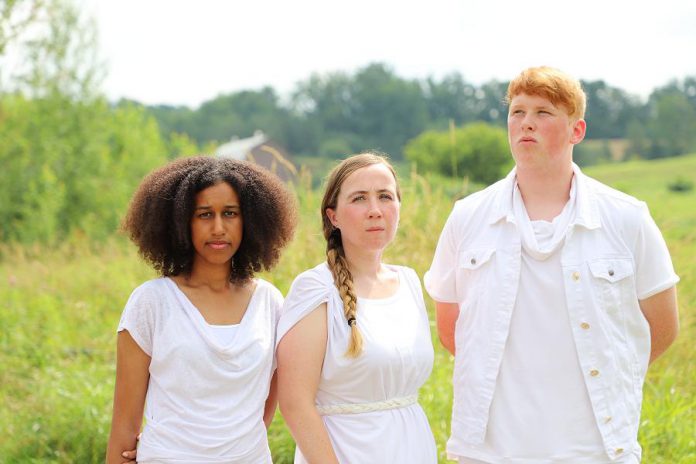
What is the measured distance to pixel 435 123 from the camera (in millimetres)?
53688

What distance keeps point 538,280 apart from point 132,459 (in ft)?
4.88

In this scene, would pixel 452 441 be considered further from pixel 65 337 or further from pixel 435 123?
pixel 435 123

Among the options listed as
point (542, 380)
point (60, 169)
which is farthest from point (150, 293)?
point (60, 169)

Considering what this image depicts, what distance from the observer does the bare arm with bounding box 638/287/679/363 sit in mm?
3014

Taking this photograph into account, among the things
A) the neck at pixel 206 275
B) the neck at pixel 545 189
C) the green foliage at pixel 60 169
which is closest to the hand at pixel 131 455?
the neck at pixel 206 275

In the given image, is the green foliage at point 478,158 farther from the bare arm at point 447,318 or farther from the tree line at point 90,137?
the bare arm at point 447,318

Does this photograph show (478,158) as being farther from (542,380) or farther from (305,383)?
(305,383)

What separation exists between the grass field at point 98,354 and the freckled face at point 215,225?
6.96 ft

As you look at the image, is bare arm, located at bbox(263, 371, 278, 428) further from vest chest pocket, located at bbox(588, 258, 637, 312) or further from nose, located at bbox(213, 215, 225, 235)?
vest chest pocket, located at bbox(588, 258, 637, 312)

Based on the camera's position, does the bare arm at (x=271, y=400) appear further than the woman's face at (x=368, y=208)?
Yes

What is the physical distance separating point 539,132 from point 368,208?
0.62 meters

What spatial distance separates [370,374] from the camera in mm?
2916

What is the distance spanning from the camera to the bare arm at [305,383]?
2859 mm

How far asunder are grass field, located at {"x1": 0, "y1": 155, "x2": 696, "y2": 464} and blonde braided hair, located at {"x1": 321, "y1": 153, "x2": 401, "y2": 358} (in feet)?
6.83
